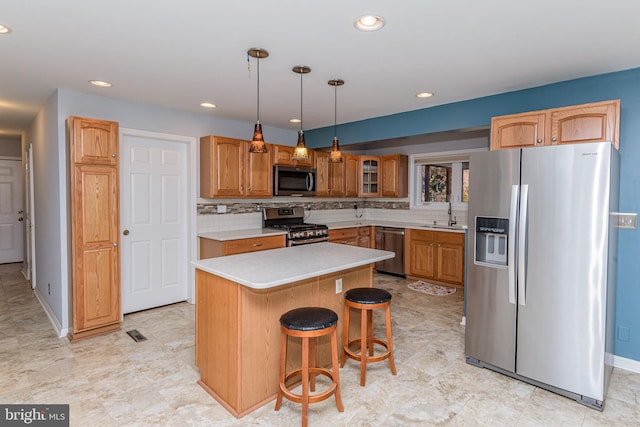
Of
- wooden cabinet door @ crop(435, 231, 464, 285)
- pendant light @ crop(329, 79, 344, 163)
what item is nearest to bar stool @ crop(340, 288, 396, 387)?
A: pendant light @ crop(329, 79, 344, 163)

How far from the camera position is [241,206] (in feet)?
16.5

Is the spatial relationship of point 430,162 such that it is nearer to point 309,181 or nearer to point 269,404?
point 309,181

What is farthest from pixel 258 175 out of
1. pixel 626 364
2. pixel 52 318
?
pixel 626 364

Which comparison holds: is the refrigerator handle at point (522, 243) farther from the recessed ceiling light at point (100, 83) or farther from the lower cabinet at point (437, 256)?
the recessed ceiling light at point (100, 83)

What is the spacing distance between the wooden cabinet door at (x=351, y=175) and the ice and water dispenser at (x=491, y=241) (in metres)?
3.42

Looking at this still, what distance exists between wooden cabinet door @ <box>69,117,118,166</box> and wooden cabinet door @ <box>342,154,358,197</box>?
3.51 m

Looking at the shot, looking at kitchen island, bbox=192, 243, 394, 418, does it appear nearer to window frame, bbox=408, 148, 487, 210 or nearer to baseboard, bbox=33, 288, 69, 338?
baseboard, bbox=33, 288, 69, 338

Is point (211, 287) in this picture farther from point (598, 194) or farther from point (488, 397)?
point (598, 194)

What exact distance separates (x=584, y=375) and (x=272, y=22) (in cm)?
300

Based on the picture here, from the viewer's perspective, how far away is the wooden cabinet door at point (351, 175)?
6.07 m

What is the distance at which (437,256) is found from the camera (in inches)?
213

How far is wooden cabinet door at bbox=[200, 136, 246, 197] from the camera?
4344 millimetres

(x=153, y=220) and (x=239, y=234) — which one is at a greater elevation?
(x=153, y=220)

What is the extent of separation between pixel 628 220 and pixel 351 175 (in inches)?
153
